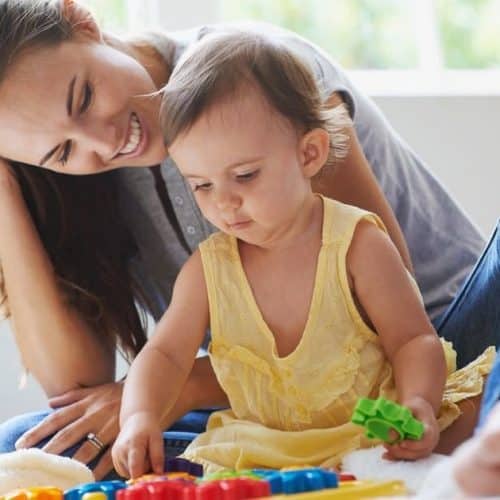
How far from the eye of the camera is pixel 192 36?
1627 mm

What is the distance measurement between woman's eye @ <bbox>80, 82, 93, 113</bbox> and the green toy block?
0.58m

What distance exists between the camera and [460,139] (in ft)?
8.08

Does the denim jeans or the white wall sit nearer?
the denim jeans

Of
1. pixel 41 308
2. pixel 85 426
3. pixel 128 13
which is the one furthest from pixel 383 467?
pixel 128 13

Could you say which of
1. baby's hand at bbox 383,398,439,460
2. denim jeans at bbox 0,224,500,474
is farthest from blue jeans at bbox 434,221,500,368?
baby's hand at bbox 383,398,439,460

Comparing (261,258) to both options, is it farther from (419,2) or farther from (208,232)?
(419,2)

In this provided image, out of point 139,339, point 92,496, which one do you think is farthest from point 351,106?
point 92,496

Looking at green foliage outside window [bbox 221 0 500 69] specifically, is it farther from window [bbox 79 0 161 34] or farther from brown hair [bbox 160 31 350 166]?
brown hair [bbox 160 31 350 166]

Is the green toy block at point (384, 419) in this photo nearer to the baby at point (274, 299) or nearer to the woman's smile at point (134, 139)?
the baby at point (274, 299)

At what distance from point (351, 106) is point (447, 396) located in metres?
0.47

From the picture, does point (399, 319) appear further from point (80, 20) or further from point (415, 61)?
point (415, 61)

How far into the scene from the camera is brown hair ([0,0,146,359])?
5.50 feet

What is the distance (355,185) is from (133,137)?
0.96 feet

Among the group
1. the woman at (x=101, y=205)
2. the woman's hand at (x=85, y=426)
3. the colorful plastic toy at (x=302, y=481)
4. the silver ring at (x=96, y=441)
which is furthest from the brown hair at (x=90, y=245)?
the colorful plastic toy at (x=302, y=481)
